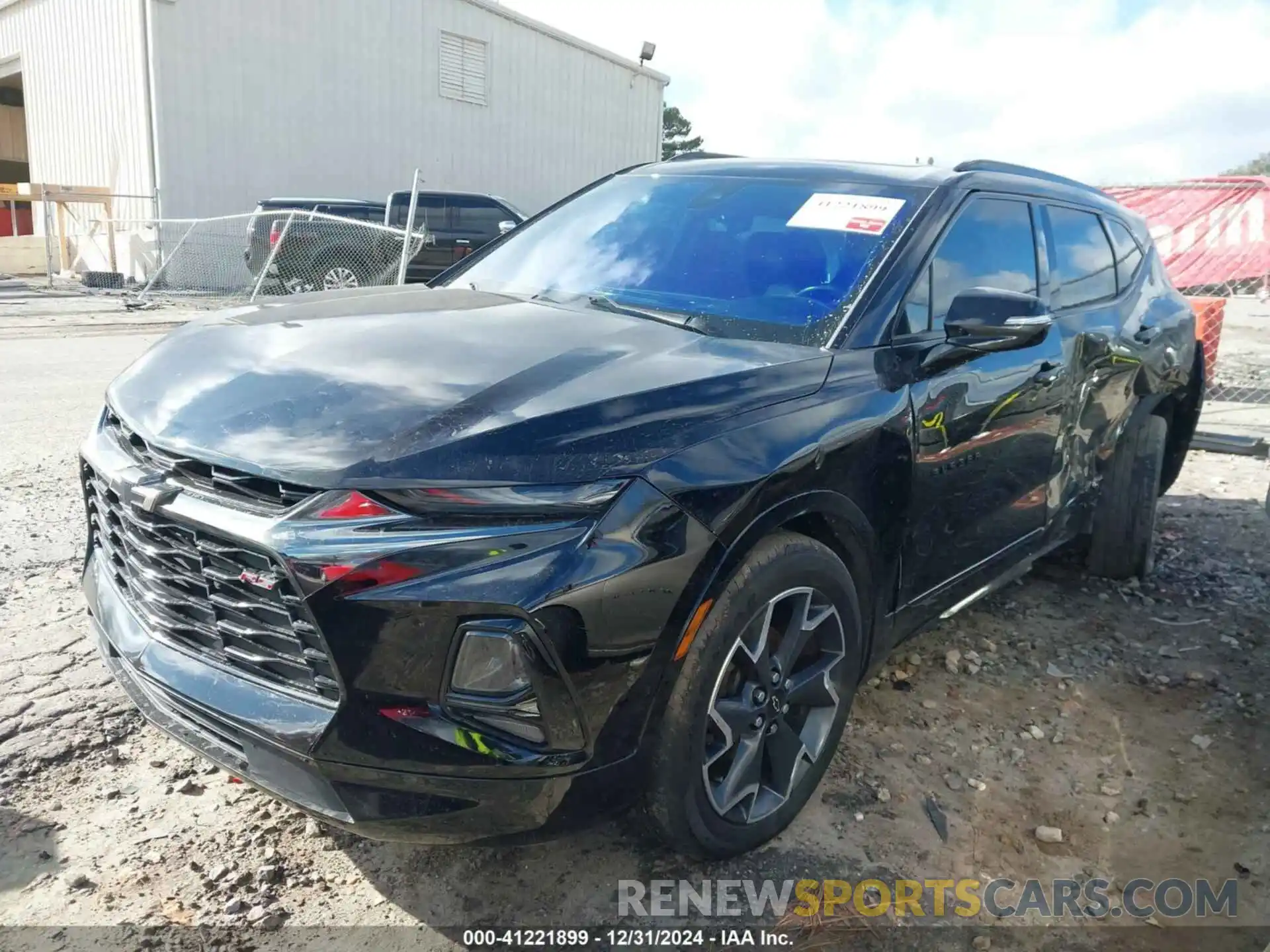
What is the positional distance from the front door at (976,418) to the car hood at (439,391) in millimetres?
517

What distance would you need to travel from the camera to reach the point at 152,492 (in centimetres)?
206

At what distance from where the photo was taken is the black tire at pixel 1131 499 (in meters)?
4.47

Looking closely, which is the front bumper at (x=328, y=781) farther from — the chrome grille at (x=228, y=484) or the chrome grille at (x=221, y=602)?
the chrome grille at (x=228, y=484)

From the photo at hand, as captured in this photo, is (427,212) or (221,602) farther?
(427,212)

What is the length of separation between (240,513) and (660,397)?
3.02 feet

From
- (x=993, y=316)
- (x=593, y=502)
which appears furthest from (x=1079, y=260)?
(x=593, y=502)

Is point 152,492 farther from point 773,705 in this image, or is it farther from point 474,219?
point 474,219

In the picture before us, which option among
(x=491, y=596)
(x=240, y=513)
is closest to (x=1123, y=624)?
(x=491, y=596)

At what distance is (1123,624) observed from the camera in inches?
170

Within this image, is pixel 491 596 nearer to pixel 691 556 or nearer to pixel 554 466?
pixel 554 466

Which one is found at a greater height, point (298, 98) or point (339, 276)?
point (298, 98)

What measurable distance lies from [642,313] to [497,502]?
120 centimetres

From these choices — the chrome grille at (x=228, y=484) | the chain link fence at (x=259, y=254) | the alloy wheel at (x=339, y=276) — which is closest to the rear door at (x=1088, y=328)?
the chrome grille at (x=228, y=484)

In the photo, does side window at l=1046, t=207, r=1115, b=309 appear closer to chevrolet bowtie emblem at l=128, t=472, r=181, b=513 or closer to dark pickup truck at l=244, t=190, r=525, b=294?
chevrolet bowtie emblem at l=128, t=472, r=181, b=513
